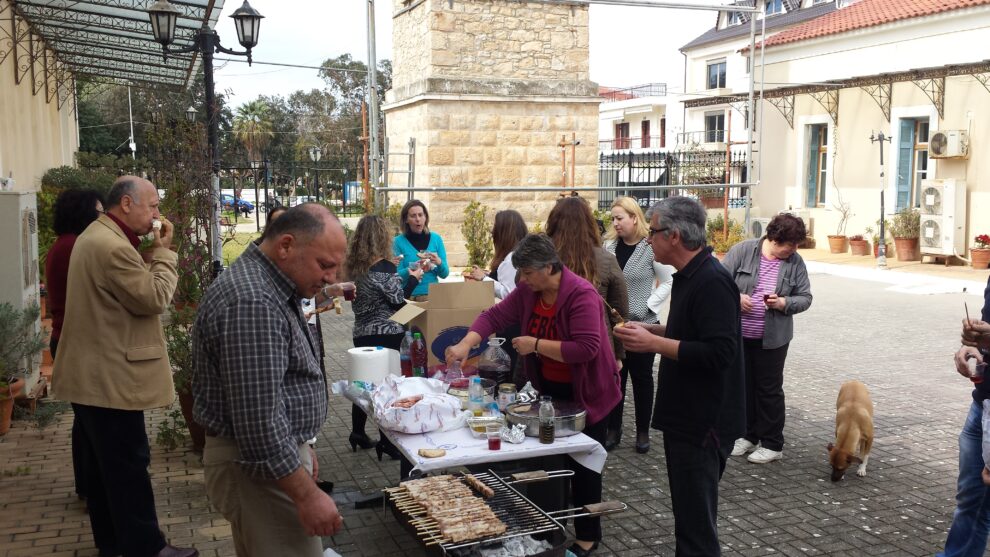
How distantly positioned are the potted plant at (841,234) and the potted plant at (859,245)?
0.52 meters

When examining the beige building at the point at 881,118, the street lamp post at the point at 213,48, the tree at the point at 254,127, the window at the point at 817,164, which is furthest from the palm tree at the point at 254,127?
the street lamp post at the point at 213,48

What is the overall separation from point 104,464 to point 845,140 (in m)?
22.1

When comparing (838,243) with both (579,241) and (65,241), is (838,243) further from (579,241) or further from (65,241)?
(65,241)

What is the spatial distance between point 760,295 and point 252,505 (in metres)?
4.42

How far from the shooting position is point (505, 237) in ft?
21.7

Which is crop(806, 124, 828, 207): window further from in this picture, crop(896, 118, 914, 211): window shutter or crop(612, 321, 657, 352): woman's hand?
crop(612, 321, 657, 352): woman's hand

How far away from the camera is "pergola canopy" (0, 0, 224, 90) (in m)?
13.8

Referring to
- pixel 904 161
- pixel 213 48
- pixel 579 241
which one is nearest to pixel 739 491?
pixel 579 241

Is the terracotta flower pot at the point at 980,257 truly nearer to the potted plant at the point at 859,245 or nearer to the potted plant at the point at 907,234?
the potted plant at the point at 907,234

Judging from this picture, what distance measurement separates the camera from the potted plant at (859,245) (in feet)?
71.8

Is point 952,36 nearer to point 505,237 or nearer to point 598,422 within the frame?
point 505,237

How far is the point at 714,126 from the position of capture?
38.3 metres

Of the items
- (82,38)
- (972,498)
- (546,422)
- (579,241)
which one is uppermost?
(82,38)

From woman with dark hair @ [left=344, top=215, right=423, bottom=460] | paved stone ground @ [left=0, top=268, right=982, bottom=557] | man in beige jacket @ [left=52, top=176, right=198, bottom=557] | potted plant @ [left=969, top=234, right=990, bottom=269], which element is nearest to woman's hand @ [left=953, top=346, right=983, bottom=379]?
paved stone ground @ [left=0, top=268, right=982, bottom=557]
